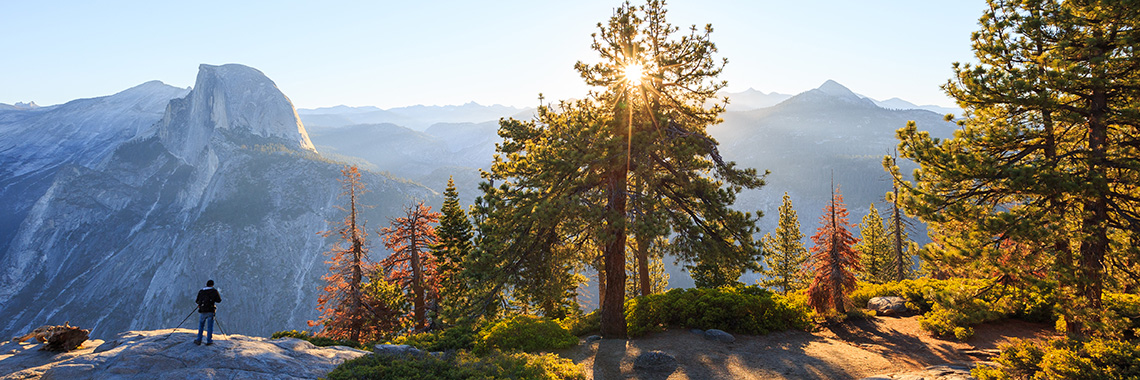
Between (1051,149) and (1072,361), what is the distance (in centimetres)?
458

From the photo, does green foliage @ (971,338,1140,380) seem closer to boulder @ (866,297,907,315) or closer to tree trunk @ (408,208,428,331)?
boulder @ (866,297,907,315)

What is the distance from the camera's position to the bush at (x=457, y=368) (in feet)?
33.8

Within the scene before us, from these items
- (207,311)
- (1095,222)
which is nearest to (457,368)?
(207,311)

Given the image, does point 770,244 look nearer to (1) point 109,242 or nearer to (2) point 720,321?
(2) point 720,321

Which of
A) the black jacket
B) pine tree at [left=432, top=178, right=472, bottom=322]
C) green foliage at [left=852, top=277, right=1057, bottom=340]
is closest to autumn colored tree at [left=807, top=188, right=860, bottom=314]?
green foliage at [left=852, top=277, right=1057, bottom=340]

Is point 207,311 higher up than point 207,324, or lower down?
higher up

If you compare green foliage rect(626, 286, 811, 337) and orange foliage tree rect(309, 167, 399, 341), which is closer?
green foliage rect(626, 286, 811, 337)

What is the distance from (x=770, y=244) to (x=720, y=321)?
2796cm

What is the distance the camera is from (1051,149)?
9.77 m

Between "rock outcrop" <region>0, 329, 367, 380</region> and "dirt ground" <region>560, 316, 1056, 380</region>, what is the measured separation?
728cm

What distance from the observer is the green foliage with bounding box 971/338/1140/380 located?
25.2 ft

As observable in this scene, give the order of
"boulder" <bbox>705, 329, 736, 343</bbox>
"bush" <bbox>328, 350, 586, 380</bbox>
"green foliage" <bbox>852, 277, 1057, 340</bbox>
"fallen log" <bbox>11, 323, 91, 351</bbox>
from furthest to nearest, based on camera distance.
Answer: "boulder" <bbox>705, 329, 736, 343</bbox> → "fallen log" <bbox>11, 323, 91, 351</bbox> → "green foliage" <bbox>852, 277, 1057, 340</bbox> → "bush" <bbox>328, 350, 586, 380</bbox>

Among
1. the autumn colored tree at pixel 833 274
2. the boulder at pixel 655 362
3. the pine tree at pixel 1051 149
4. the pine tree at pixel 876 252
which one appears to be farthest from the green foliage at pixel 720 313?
the pine tree at pixel 876 252

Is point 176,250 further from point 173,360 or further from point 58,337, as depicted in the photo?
point 173,360
